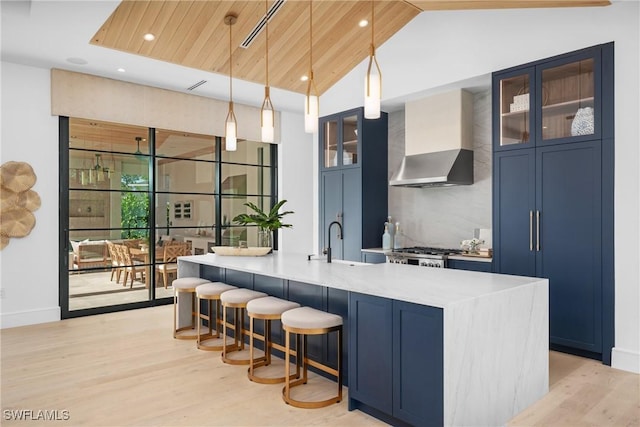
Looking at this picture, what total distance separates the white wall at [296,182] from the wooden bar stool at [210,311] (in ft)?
8.70

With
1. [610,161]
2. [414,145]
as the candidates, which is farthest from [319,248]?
[610,161]

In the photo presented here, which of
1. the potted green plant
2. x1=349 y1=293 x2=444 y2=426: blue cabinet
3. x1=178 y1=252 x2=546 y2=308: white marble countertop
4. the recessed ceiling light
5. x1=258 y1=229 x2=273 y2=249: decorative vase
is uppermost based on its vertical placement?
the recessed ceiling light

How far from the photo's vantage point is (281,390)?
3.11 m

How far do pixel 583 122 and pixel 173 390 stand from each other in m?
3.94

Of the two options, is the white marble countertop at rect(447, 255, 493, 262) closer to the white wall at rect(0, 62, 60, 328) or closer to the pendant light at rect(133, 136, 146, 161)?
the pendant light at rect(133, 136, 146, 161)

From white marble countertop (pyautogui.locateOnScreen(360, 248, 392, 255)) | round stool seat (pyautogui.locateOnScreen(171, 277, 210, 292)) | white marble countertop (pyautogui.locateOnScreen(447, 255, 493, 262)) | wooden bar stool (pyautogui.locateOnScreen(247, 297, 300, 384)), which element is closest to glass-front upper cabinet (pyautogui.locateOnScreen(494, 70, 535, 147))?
white marble countertop (pyautogui.locateOnScreen(447, 255, 493, 262))

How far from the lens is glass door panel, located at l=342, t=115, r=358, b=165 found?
19.7 feet

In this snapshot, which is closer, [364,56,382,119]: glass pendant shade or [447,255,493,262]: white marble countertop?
[364,56,382,119]: glass pendant shade

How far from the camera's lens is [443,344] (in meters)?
2.21

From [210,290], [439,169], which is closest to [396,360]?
[210,290]

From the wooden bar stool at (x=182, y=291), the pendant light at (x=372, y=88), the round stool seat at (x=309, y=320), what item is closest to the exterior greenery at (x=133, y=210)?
the wooden bar stool at (x=182, y=291)

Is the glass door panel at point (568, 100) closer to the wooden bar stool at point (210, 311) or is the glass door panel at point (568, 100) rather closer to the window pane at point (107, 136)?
→ the wooden bar stool at point (210, 311)

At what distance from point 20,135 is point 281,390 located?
414 cm

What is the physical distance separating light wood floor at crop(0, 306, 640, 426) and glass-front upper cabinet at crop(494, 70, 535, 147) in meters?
2.05
